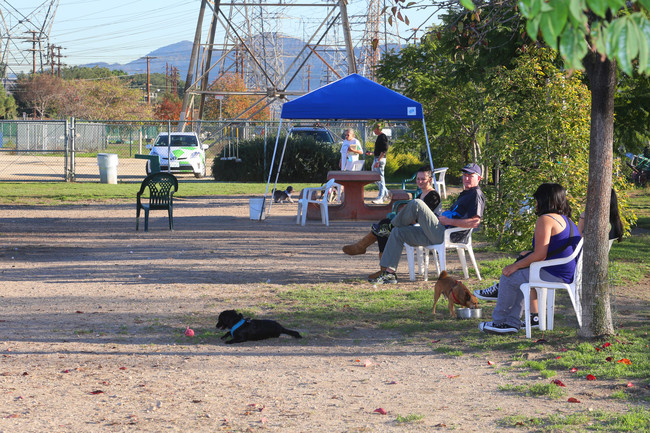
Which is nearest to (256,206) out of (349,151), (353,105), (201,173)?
(353,105)

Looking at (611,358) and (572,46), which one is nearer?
(572,46)

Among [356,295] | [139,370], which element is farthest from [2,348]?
[356,295]

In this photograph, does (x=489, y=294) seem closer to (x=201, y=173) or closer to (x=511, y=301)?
(x=511, y=301)

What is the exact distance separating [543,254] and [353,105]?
8.88 metres

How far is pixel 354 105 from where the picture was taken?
14.9 meters

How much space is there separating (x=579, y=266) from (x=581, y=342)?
2.54 ft

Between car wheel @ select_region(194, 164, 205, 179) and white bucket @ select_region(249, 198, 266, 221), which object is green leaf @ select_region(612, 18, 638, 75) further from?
car wheel @ select_region(194, 164, 205, 179)

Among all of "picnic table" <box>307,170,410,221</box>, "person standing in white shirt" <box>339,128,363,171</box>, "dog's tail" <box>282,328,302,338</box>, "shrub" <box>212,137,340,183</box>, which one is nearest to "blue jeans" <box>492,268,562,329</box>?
"dog's tail" <box>282,328,302,338</box>

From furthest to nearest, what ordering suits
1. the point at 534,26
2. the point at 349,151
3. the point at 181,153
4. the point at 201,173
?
the point at 201,173
the point at 181,153
the point at 349,151
the point at 534,26

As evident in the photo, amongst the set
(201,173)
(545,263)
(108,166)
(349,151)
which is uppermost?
(349,151)

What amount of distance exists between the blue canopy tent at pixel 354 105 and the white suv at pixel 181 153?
46.3ft

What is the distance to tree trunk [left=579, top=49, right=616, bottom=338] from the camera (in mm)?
6203

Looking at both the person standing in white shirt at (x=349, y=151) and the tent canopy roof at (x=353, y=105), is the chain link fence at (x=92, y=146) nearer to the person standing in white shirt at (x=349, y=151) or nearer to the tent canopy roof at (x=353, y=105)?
the person standing in white shirt at (x=349, y=151)

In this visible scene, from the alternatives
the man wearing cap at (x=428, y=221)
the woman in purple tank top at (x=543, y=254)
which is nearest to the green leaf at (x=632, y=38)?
the woman in purple tank top at (x=543, y=254)
